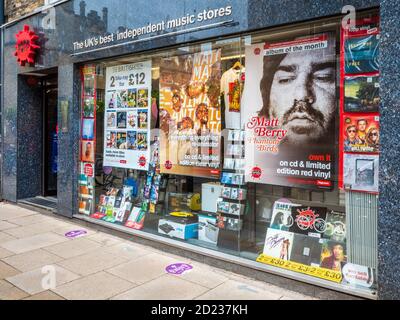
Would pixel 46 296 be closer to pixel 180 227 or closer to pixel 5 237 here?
pixel 180 227

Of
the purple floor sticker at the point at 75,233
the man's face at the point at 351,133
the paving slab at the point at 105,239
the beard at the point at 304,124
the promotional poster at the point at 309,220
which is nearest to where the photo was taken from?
the man's face at the point at 351,133

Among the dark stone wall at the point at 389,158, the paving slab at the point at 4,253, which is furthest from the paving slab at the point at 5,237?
the dark stone wall at the point at 389,158

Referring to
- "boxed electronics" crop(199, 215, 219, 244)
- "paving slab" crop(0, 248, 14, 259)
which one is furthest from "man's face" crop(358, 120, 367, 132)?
"paving slab" crop(0, 248, 14, 259)

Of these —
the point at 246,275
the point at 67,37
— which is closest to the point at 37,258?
the point at 246,275

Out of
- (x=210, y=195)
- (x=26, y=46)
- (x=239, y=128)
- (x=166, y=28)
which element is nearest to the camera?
(x=239, y=128)

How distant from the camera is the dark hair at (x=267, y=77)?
4.69m

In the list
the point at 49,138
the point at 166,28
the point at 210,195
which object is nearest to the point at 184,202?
the point at 210,195

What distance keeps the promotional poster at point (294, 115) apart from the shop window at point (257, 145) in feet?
0.04

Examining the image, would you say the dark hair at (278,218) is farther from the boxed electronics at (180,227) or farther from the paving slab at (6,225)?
the paving slab at (6,225)

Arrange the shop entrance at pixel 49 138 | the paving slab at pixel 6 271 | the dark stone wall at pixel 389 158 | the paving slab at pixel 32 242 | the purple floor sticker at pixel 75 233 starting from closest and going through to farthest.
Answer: the dark stone wall at pixel 389 158
the paving slab at pixel 6 271
the paving slab at pixel 32 242
the purple floor sticker at pixel 75 233
the shop entrance at pixel 49 138

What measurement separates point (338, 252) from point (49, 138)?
699 cm

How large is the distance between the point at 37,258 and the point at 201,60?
338 cm

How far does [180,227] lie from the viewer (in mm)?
5613

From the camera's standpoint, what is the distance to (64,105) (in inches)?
287
